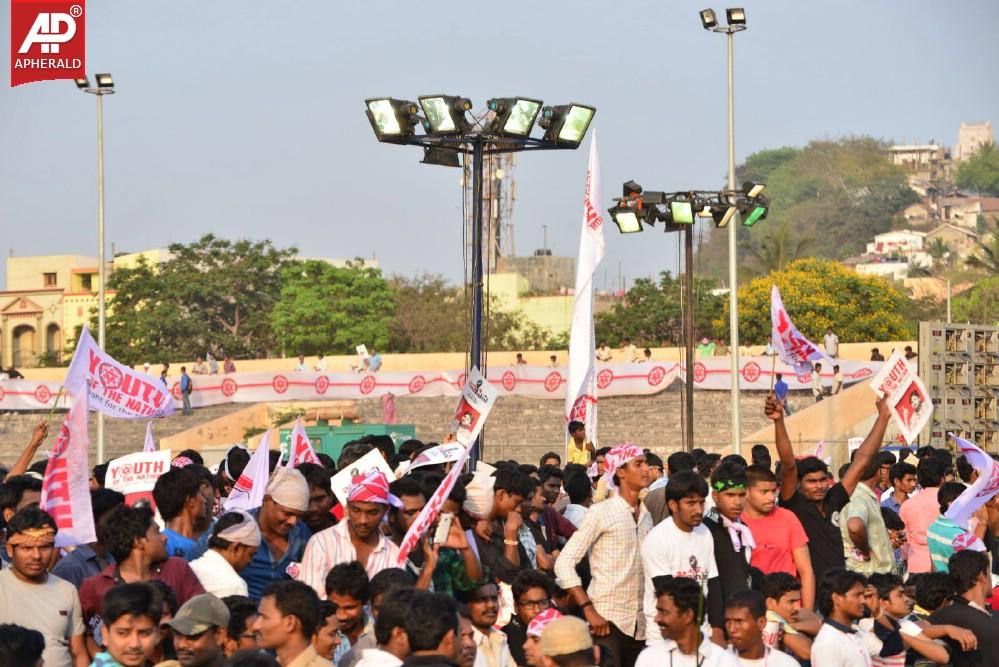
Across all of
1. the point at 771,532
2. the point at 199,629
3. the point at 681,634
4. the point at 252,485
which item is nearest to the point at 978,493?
the point at 771,532

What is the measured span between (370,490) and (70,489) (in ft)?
4.63

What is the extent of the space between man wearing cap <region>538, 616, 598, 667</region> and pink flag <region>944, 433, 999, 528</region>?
5.10 meters

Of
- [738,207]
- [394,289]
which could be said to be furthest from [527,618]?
[394,289]

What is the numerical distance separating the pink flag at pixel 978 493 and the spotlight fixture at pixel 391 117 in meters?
6.74

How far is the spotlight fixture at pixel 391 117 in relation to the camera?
1559 cm

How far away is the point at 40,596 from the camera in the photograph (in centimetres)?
691

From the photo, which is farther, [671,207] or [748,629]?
[671,207]

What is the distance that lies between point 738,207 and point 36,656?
15414 mm

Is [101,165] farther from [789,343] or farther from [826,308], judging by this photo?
[826,308]

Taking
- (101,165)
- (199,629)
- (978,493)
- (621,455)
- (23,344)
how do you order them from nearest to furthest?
(199,629), (621,455), (978,493), (101,165), (23,344)

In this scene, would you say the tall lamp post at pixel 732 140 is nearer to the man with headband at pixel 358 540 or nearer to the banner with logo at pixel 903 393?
the banner with logo at pixel 903 393

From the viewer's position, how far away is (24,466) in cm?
1012

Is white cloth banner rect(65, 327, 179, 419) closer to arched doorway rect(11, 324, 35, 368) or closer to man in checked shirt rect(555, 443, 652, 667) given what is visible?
man in checked shirt rect(555, 443, 652, 667)

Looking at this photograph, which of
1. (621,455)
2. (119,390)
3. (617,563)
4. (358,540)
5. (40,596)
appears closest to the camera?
(40,596)
